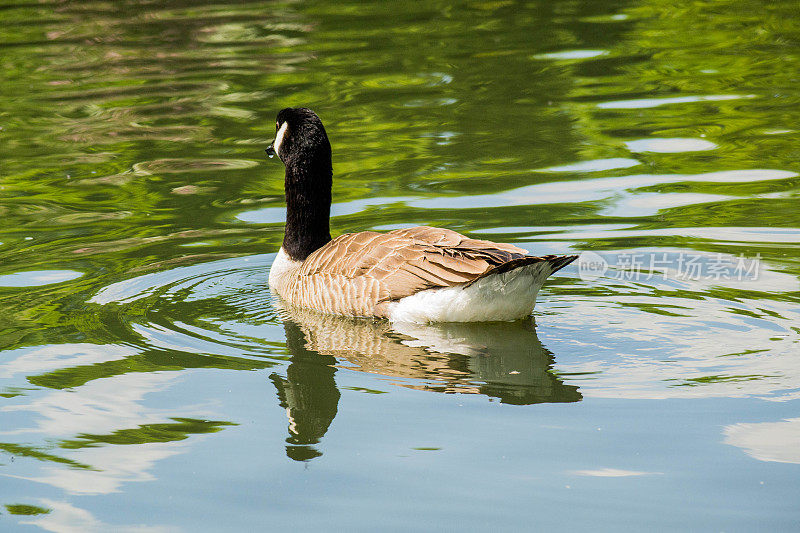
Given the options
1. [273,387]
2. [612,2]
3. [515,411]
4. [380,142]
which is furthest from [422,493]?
[612,2]

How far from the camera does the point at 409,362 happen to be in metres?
7.38

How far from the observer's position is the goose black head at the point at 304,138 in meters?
9.59

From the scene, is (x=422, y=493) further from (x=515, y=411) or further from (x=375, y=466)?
(x=515, y=411)

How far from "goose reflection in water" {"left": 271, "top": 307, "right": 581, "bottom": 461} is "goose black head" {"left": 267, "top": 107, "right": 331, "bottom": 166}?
5.39 feet

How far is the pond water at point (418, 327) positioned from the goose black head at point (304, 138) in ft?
4.08

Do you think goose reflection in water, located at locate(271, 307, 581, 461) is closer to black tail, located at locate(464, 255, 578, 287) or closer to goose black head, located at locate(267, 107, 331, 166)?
black tail, located at locate(464, 255, 578, 287)

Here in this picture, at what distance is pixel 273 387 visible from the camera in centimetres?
709

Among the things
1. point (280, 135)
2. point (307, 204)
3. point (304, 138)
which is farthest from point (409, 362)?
point (280, 135)

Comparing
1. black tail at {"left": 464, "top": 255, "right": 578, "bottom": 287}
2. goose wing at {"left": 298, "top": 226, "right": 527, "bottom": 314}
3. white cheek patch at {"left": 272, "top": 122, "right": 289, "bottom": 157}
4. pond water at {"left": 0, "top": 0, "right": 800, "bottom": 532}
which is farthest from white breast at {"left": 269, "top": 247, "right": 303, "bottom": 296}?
black tail at {"left": 464, "top": 255, "right": 578, "bottom": 287}

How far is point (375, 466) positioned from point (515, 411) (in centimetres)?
106

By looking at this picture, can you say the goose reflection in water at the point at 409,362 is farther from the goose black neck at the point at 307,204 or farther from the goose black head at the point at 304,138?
the goose black head at the point at 304,138

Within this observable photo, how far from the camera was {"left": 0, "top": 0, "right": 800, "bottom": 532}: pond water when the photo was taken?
5.61 meters

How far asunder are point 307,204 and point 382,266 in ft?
5.48

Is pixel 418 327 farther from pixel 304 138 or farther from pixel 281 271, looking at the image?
pixel 304 138
